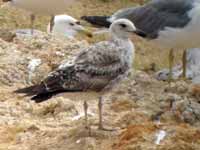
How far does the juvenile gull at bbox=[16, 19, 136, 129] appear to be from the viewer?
6.86m

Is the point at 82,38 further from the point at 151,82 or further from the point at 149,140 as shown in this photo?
the point at 149,140

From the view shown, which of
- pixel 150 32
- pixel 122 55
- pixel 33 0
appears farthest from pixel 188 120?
pixel 33 0

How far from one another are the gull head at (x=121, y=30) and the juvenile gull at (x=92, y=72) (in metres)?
0.09

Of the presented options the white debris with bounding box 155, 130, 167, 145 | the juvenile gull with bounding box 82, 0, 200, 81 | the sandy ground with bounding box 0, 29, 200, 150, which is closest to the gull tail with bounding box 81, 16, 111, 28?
the juvenile gull with bounding box 82, 0, 200, 81

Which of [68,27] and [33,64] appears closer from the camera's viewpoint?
[33,64]

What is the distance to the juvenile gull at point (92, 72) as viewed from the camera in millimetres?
6859

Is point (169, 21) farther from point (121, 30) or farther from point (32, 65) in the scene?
point (121, 30)

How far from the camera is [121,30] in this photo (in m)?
7.32

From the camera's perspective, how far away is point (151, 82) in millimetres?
9172

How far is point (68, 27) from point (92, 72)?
17.9 ft

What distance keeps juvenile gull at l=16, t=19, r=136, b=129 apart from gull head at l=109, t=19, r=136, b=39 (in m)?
0.09

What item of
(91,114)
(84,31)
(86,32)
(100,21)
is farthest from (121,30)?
(84,31)

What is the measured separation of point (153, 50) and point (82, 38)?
1.59m

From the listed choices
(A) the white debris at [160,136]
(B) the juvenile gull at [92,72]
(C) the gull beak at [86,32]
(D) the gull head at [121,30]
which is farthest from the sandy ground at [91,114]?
(C) the gull beak at [86,32]
